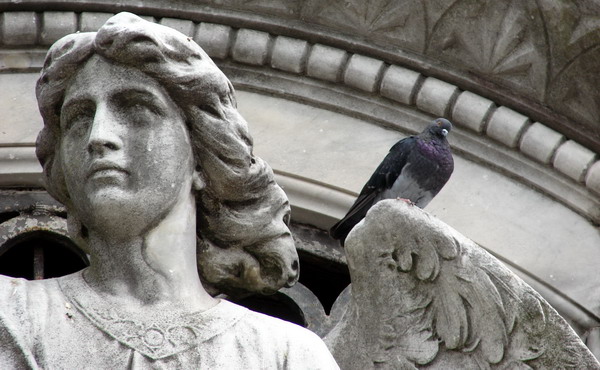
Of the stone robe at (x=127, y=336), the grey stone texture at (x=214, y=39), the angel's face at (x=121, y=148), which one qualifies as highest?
the angel's face at (x=121, y=148)

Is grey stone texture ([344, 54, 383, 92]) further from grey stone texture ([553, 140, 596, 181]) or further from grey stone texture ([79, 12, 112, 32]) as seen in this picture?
grey stone texture ([79, 12, 112, 32])

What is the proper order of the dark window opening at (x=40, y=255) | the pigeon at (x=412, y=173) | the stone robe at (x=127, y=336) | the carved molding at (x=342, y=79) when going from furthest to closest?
the carved molding at (x=342, y=79), the pigeon at (x=412, y=173), the dark window opening at (x=40, y=255), the stone robe at (x=127, y=336)

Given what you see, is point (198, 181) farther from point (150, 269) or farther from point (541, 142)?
point (541, 142)

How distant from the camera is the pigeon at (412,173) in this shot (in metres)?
9.02

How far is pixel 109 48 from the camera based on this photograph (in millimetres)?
6238

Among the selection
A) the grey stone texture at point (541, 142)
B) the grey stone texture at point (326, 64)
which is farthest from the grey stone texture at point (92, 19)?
the grey stone texture at point (541, 142)

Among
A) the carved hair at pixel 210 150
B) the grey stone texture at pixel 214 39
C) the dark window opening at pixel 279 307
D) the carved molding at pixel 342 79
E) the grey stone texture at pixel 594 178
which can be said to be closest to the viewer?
the carved hair at pixel 210 150

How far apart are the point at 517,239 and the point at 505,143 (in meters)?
0.55

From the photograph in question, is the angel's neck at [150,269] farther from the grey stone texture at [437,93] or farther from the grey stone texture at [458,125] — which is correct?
the grey stone texture at [437,93]

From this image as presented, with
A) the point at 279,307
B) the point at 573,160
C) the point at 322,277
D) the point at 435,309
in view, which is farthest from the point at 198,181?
the point at 573,160

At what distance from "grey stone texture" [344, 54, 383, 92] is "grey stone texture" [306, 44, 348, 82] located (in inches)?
1.6

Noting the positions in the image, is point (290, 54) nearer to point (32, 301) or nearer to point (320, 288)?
point (320, 288)

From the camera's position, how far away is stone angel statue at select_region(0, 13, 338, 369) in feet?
19.5

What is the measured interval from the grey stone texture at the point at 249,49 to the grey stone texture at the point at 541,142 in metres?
1.10
